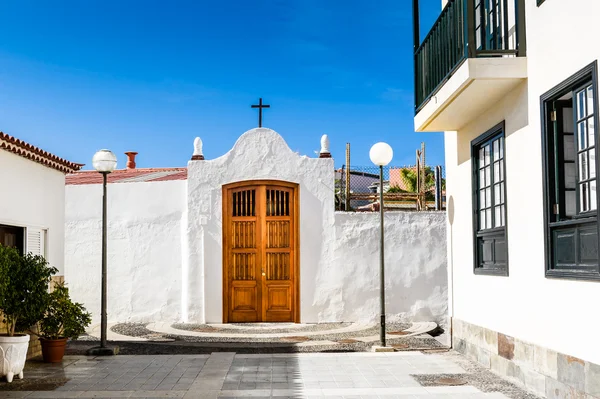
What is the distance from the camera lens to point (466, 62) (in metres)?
7.80

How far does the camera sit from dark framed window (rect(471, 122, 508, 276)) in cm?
879

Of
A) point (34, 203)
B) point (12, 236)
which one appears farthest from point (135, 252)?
point (12, 236)

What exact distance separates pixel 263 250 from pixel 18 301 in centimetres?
669

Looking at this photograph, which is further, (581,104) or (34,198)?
(34,198)

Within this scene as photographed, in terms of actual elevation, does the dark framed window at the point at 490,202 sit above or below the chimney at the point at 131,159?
below

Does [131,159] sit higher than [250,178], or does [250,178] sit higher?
[131,159]

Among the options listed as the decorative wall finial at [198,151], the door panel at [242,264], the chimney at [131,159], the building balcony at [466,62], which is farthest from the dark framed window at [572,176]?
the chimney at [131,159]

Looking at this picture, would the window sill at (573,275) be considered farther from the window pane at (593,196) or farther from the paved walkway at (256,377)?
the paved walkway at (256,377)

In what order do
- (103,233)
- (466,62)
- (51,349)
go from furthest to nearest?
(103,233), (51,349), (466,62)

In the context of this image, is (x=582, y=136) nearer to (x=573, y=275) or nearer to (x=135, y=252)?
(x=573, y=275)

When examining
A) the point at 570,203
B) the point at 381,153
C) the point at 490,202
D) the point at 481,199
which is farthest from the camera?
the point at 381,153

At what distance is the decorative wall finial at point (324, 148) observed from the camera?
600 inches

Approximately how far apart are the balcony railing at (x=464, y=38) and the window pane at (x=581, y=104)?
1388 millimetres

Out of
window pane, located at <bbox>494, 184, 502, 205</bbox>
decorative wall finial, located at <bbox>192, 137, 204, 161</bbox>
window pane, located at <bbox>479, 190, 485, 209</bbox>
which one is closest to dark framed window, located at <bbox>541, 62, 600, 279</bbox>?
window pane, located at <bbox>494, 184, 502, 205</bbox>
